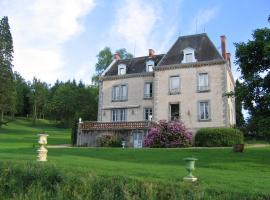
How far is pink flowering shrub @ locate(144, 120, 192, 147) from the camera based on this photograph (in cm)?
2923

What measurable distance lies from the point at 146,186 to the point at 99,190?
1.52 metres

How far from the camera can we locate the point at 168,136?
29.4m

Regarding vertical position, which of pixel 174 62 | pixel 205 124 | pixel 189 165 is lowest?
pixel 189 165

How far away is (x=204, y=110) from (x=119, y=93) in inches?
390

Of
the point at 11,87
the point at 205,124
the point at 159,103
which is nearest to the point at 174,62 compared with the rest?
the point at 159,103

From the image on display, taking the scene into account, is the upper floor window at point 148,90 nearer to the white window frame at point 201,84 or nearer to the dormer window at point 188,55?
the dormer window at point 188,55

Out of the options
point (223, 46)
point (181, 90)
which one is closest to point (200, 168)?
point (181, 90)

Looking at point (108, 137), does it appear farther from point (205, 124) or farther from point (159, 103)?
point (205, 124)

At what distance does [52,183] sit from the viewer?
11.3 meters

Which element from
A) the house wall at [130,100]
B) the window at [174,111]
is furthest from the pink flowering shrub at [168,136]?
the house wall at [130,100]

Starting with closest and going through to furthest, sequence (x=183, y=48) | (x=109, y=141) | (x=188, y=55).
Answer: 1. (x=109, y=141)
2. (x=188, y=55)
3. (x=183, y=48)

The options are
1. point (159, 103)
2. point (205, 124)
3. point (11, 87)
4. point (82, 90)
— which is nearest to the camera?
point (205, 124)

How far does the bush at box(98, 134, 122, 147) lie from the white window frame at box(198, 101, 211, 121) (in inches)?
304

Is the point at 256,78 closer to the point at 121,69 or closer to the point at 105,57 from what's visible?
the point at 121,69
